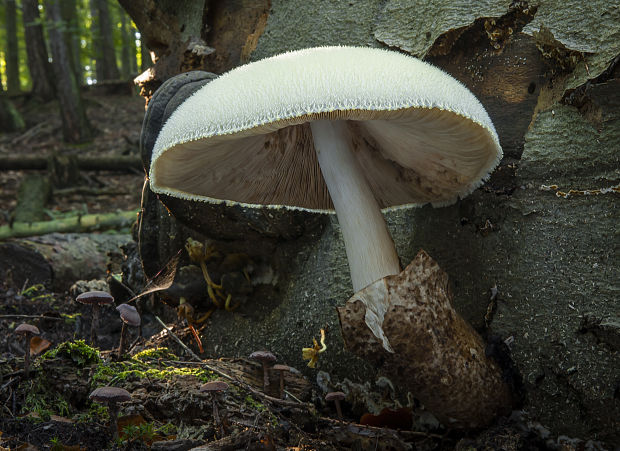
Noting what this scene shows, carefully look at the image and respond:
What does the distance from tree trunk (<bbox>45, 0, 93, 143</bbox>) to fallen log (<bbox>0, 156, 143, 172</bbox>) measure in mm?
2242

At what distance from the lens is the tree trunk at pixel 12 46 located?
49.2 feet

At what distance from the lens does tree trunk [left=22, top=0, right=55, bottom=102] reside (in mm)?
11586

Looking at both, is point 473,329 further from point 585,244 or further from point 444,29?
point 444,29

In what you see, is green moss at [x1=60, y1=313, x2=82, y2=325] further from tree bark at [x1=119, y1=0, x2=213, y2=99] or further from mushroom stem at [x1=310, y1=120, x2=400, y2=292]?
mushroom stem at [x1=310, y1=120, x2=400, y2=292]

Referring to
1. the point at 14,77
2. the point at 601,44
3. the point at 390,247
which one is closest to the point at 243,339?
the point at 390,247

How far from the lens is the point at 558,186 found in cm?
156

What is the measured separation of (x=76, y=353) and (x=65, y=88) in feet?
31.7

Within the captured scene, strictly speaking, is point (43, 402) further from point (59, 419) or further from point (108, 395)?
point (108, 395)

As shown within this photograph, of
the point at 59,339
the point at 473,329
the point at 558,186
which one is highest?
the point at 558,186

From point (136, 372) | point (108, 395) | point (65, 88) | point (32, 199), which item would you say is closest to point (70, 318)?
point (136, 372)

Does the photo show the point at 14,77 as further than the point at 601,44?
Yes

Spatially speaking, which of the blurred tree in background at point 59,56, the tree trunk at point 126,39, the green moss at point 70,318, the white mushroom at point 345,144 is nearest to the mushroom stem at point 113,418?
the white mushroom at point 345,144

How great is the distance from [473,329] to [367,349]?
0.40 m

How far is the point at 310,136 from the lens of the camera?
1.84 meters
